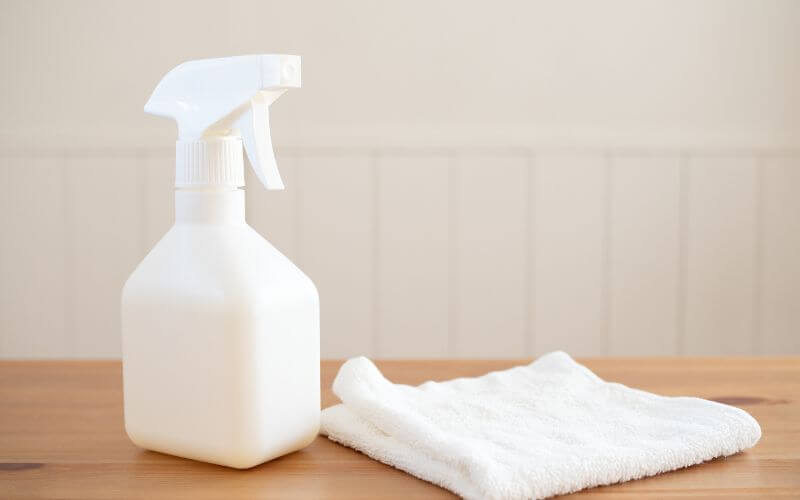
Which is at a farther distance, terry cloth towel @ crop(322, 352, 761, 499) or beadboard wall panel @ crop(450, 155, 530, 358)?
beadboard wall panel @ crop(450, 155, 530, 358)

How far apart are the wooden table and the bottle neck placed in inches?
4.9

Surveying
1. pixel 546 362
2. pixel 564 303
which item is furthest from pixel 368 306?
pixel 546 362

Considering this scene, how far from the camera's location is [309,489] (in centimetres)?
40

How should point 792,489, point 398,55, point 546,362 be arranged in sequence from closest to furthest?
1. point 792,489
2. point 546,362
3. point 398,55

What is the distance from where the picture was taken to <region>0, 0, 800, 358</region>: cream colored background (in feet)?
4.85

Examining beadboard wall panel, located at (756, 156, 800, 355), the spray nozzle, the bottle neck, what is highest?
the spray nozzle

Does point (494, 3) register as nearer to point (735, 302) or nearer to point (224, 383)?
point (735, 302)

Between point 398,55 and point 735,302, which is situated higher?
point 398,55

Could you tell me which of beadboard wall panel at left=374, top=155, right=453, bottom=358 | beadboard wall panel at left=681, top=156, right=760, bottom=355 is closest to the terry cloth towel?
beadboard wall panel at left=374, top=155, right=453, bottom=358

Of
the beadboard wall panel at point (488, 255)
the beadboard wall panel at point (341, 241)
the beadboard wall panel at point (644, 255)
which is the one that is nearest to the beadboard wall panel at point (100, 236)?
the beadboard wall panel at point (341, 241)

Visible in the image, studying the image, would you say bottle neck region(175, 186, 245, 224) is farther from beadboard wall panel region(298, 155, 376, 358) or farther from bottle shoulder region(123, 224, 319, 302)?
beadboard wall panel region(298, 155, 376, 358)

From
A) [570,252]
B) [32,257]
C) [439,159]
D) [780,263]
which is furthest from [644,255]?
[32,257]

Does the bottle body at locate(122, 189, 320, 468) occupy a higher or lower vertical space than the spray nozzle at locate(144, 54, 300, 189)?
lower

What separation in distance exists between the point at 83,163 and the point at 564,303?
0.88 m
